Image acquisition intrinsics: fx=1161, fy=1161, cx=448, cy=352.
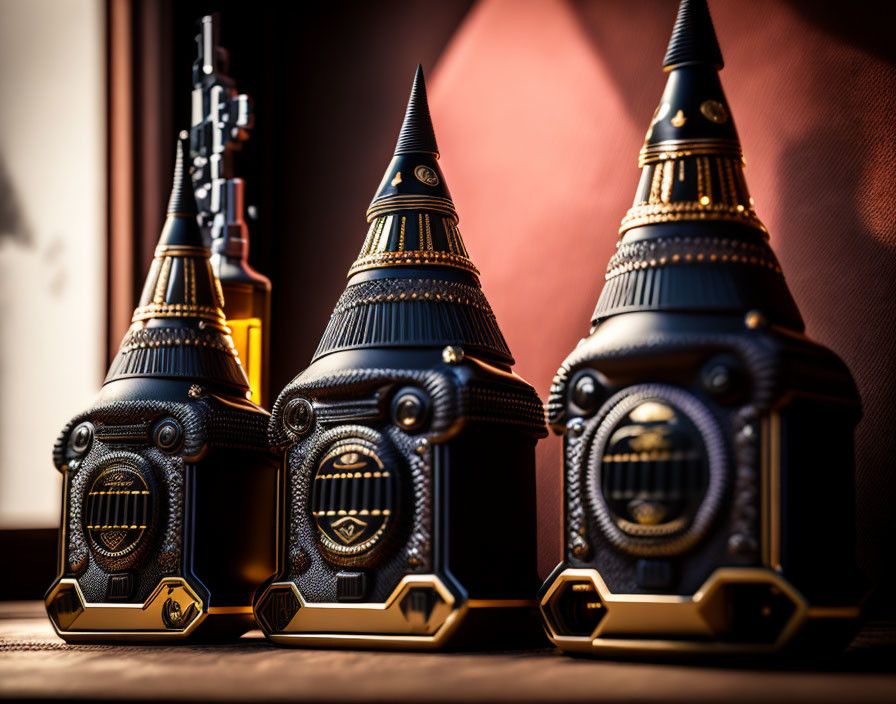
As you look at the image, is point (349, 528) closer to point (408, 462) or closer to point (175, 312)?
point (408, 462)

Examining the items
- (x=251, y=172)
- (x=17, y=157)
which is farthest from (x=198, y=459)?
(x=17, y=157)

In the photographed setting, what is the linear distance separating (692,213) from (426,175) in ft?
1.62

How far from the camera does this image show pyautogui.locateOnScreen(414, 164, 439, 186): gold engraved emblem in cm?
186

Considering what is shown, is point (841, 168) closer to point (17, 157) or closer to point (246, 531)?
point (246, 531)

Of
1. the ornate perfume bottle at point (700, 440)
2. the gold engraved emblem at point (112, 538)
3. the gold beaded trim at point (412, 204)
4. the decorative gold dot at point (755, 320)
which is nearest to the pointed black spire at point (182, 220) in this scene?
the gold beaded trim at point (412, 204)

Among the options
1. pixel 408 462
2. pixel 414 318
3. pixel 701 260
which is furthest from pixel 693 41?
pixel 408 462

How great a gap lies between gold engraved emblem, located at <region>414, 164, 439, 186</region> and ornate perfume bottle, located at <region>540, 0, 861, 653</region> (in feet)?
1.27

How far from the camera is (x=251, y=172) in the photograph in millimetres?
2701

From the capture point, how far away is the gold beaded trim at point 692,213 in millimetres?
1533

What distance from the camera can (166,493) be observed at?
185 cm

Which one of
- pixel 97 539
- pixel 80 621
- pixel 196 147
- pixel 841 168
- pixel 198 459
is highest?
pixel 196 147

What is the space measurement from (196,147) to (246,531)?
1.02m

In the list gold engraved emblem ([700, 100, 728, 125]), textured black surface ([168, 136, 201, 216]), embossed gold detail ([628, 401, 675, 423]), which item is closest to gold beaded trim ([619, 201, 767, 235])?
gold engraved emblem ([700, 100, 728, 125])

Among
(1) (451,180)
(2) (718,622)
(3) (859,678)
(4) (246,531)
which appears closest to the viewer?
(3) (859,678)
